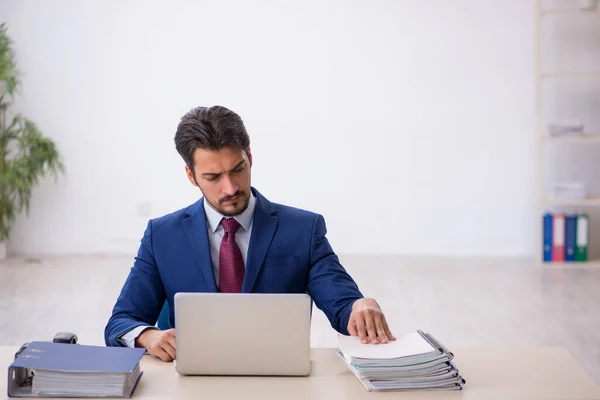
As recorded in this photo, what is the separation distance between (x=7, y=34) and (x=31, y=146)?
106cm

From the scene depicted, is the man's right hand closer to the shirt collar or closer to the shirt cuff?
the shirt cuff

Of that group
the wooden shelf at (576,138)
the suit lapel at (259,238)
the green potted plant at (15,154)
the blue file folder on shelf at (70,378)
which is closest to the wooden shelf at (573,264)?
the wooden shelf at (576,138)

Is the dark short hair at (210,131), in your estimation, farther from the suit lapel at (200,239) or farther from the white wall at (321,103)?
the white wall at (321,103)

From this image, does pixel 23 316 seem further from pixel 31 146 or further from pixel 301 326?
pixel 301 326

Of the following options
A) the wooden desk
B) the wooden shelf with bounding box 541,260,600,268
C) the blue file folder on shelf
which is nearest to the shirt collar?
the wooden desk

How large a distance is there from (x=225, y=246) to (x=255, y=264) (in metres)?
0.11

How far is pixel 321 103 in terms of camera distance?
24.6 ft

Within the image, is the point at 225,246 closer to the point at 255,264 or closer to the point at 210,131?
the point at 255,264

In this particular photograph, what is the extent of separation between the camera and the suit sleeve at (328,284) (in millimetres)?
2547

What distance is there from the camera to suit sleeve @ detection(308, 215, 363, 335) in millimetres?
2547

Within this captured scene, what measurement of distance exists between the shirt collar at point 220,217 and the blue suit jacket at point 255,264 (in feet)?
0.07

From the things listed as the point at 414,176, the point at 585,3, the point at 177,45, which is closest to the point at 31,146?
the point at 177,45

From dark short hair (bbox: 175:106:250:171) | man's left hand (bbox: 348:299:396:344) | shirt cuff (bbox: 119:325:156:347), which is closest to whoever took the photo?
man's left hand (bbox: 348:299:396:344)

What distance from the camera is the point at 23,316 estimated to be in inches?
212
